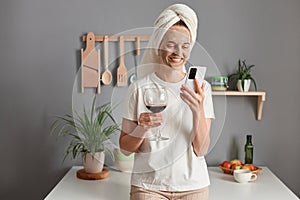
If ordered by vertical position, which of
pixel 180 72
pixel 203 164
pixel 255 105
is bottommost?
pixel 203 164

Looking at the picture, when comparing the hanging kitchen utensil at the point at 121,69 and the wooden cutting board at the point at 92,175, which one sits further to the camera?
the hanging kitchen utensil at the point at 121,69

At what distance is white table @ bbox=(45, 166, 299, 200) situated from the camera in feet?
6.81

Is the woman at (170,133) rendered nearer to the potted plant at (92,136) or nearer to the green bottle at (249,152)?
the potted plant at (92,136)

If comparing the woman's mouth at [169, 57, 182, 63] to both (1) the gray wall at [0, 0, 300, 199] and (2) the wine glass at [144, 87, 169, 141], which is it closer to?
(2) the wine glass at [144, 87, 169, 141]

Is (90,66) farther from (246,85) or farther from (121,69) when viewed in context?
(246,85)

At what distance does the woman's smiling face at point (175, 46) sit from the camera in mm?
1773

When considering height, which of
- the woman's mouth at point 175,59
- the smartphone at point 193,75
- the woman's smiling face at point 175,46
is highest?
the woman's smiling face at point 175,46

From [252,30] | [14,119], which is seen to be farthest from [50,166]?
[252,30]

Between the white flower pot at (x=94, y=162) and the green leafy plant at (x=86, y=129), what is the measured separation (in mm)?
21

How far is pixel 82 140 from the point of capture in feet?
7.80

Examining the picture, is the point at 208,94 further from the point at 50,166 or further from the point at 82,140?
the point at 50,166

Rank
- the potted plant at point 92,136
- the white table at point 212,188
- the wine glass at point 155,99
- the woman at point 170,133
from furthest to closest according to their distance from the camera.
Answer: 1. the potted plant at point 92,136
2. the white table at point 212,188
3. the woman at point 170,133
4. the wine glass at point 155,99

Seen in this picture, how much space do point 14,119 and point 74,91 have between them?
38 cm

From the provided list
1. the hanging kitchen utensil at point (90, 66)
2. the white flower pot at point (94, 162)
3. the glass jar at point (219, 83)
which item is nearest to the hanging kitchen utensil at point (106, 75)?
the hanging kitchen utensil at point (90, 66)
